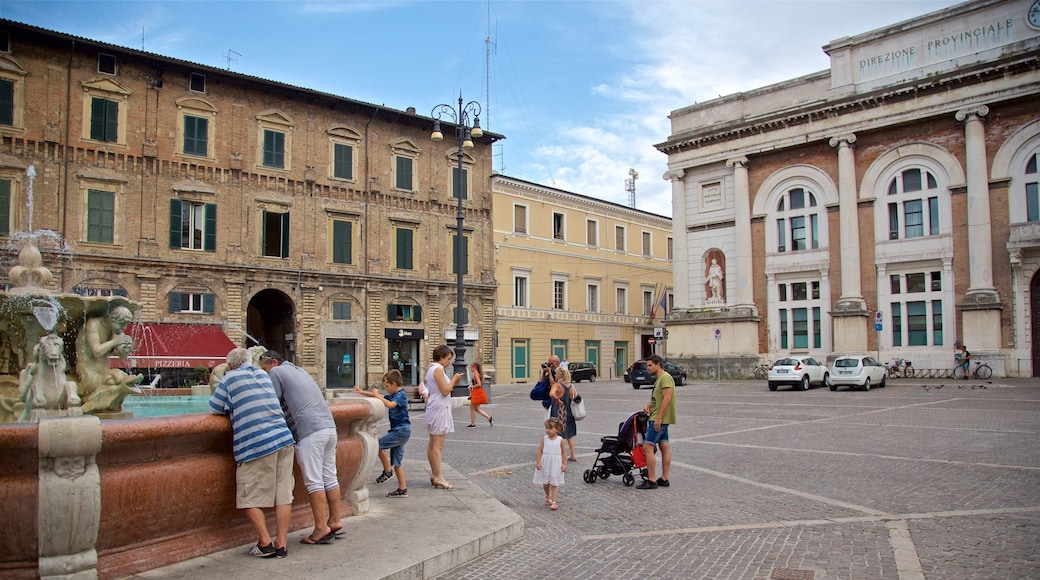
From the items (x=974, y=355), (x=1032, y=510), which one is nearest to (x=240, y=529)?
(x=1032, y=510)

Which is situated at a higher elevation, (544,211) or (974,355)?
(544,211)

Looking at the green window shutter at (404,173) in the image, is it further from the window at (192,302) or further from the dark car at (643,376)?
the dark car at (643,376)

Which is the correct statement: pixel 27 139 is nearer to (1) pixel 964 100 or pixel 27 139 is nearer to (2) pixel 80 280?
(2) pixel 80 280

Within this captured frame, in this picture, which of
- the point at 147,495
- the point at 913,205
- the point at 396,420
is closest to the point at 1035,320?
the point at 913,205

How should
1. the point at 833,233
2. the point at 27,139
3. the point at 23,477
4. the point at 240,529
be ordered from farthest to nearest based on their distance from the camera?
the point at 833,233 → the point at 27,139 → the point at 240,529 → the point at 23,477

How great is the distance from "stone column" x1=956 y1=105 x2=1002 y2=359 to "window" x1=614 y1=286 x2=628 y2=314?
76.6 ft

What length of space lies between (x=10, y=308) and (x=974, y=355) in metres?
34.3

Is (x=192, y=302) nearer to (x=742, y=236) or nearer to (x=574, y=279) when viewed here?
(x=574, y=279)

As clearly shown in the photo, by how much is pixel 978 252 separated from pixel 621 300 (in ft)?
79.6

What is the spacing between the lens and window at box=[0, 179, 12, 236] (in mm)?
27781

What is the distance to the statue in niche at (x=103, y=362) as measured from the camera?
8.51 m

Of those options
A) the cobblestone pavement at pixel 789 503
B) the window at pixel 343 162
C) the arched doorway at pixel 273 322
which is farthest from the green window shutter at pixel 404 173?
the cobblestone pavement at pixel 789 503

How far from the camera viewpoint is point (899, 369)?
1374 inches

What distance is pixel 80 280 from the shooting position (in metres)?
29.0
